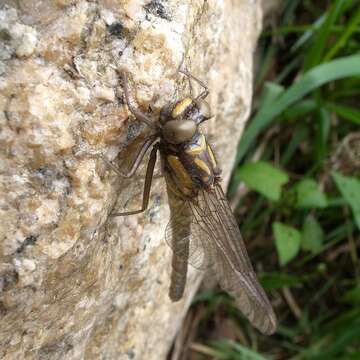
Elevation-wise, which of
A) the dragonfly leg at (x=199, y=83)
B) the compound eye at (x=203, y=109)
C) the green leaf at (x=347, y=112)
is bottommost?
the compound eye at (x=203, y=109)

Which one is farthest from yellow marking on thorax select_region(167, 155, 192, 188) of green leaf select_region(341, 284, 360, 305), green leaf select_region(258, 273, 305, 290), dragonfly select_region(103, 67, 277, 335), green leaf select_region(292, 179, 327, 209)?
green leaf select_region(341, 284, 360, 305)

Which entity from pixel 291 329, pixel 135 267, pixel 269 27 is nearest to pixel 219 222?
pixel 135 267

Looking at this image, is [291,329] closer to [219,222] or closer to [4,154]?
[219,222]

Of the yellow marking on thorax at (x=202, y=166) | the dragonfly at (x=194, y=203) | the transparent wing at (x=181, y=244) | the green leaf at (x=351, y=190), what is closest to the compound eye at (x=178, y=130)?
the dragonfly at (x=194, y=203)

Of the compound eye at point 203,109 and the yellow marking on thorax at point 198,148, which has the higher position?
the compound eye at point 203,109

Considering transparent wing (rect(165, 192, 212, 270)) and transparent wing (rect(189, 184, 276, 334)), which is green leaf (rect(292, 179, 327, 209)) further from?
transparent wing (rect(165, 192, 212, 270))

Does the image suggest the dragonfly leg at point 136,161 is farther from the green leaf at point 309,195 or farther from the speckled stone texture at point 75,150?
the green leaf at point 309,195

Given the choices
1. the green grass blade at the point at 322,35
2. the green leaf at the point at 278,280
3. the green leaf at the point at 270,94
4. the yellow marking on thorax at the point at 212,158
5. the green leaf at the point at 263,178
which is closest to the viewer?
the yellow marking on thorax at the point at 212,158

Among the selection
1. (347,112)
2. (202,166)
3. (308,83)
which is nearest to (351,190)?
(347,112)

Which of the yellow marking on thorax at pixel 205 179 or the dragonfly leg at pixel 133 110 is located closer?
the dragonfly leg at pixel 133 110
